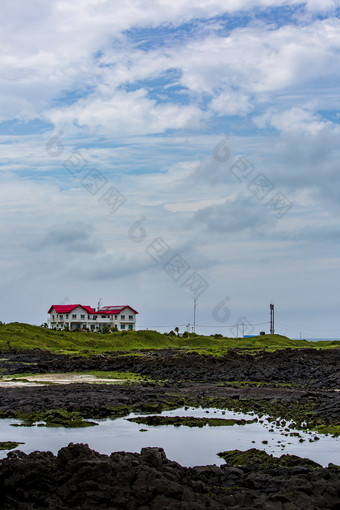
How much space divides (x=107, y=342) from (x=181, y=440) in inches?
2314

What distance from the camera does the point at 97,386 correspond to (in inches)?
1200

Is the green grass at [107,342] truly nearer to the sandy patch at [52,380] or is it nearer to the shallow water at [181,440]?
the sandy patch at [52,380]

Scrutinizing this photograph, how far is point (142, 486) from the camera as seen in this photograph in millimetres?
10188

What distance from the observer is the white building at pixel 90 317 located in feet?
353

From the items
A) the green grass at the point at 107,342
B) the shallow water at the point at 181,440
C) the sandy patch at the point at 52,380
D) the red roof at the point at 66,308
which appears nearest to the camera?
the shallow water at the point at 181,440

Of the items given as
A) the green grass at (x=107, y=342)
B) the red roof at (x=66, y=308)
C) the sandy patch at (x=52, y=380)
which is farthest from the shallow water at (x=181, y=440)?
the red roof at (x=66, y=308)

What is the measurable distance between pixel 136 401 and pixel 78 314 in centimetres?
8462

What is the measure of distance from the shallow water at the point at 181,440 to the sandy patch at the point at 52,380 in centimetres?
1314

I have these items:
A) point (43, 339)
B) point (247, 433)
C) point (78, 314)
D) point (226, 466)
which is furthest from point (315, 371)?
point (78, 314)

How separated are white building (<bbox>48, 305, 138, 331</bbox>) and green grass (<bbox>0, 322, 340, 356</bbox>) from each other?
22.6 metres

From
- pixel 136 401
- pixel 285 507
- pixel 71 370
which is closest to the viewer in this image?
pixel 285 507

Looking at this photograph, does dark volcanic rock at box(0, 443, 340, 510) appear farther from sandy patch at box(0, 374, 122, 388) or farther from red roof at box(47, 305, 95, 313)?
red roof at box(47, 305, 95, 313)

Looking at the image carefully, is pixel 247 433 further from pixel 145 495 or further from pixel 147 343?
pixel 147 343

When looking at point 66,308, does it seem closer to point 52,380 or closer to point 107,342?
point 107,342
